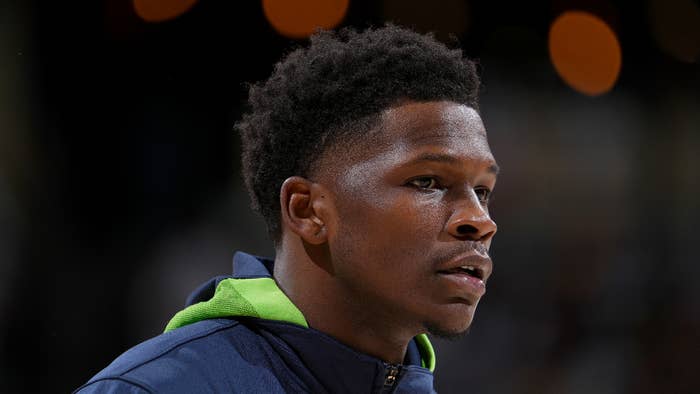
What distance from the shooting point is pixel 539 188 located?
3.06m

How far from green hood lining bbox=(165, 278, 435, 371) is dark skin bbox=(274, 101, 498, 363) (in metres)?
0.03

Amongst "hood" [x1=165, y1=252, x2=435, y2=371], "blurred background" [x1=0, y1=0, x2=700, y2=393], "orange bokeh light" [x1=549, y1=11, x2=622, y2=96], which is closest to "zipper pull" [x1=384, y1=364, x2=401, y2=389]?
"hood" [x1=165, y1=252, x2=435, y2=371]

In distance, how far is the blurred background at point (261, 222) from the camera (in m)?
2.22

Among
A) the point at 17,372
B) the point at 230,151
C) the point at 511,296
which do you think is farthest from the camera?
the point at 511,296

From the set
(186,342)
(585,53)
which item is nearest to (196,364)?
(186,342)

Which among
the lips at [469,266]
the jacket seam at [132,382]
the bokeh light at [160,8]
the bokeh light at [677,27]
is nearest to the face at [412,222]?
the lips at [469,266]

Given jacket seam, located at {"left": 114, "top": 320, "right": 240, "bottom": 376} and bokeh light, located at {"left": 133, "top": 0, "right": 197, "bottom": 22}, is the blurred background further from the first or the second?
jacket seam, located at {"left": 114, "top": 320, "right": 240, "bottom": 376}

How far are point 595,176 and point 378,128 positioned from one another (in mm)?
1966

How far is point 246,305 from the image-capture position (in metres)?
1.32

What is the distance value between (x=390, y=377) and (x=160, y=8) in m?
1.57

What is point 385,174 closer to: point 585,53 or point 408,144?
point 408,144

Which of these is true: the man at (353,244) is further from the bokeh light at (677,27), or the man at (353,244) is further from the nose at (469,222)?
the bokeh light at (677,27)

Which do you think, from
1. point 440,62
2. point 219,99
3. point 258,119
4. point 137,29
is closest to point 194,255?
point 219,99

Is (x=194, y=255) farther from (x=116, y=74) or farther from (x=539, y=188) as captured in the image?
(x=539, y=188)
